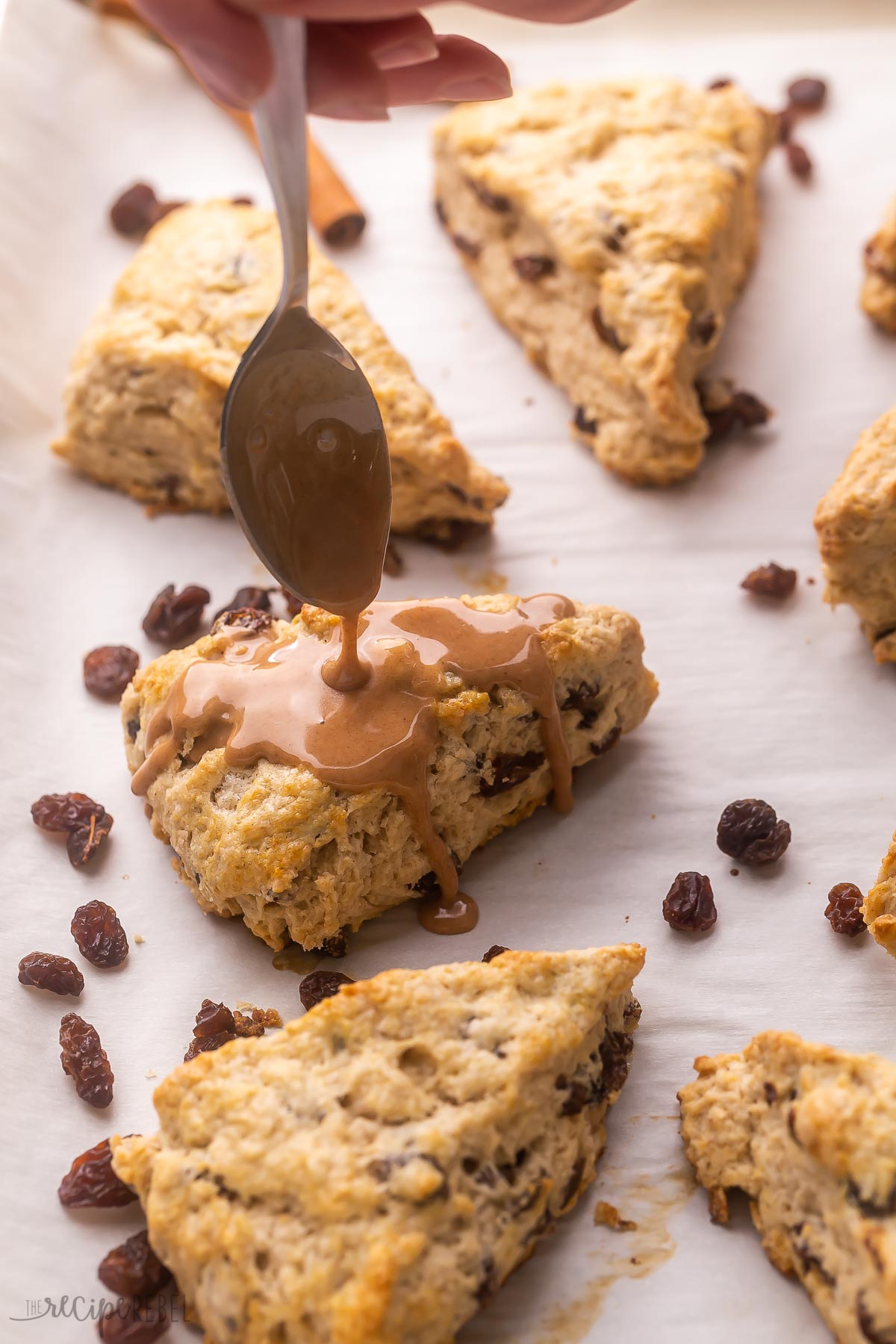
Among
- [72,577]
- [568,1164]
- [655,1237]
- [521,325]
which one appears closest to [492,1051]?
[568,1164]

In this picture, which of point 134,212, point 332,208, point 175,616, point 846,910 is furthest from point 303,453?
point 134,212

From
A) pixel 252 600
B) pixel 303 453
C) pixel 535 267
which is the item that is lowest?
pixel 252 600

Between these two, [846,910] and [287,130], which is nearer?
[287,130]

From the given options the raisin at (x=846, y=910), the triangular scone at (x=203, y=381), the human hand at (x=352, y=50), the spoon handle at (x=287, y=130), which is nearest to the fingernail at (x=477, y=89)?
the human hand at (x=352, y=50)

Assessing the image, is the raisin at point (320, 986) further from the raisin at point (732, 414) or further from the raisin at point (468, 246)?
the raisin at point (468, 246)

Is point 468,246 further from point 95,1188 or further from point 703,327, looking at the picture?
point 95,1188
